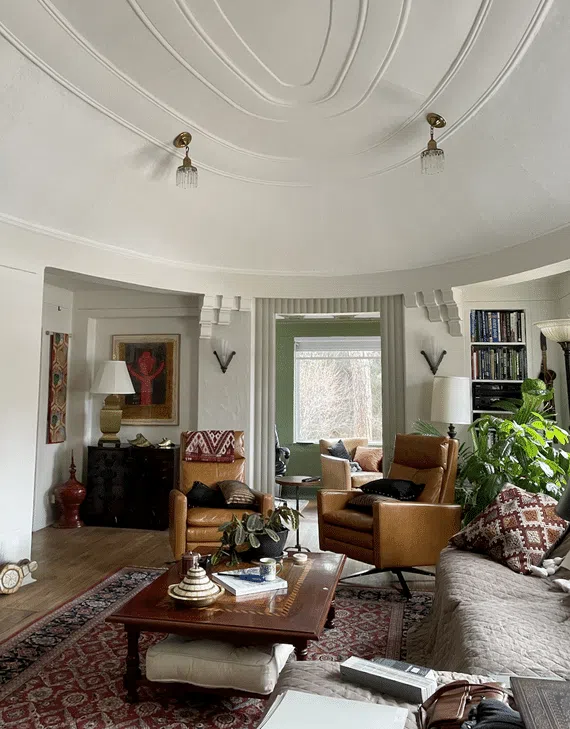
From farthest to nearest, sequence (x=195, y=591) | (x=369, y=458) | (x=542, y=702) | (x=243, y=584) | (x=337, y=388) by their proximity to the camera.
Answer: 1. (x=337, y=388)
2. (x=369, y=458)
3. (x=243, y=584)
4. (x=195, y=591)
5. (x=542, y=702)

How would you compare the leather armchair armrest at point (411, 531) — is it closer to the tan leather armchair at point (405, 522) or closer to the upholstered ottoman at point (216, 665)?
the tan leather armchair at point (405, 522)

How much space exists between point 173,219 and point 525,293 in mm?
3441

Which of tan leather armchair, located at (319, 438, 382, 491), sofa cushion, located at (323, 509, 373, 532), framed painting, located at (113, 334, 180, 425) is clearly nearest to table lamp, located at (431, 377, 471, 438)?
sofa cushion, located at (323, 509, 373, 532)

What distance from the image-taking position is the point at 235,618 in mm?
2199

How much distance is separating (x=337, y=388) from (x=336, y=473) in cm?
199

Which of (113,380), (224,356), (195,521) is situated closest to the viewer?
(195,521)

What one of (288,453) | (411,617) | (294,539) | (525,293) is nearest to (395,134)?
(525,293)

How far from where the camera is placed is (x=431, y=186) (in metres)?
4.10

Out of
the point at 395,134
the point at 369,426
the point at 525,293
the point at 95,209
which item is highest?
the point at 395,134

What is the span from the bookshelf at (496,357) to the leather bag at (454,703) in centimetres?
419

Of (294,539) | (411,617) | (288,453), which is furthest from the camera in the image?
(288,453)

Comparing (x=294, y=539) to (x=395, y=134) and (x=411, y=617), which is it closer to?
(x=411, y=617)

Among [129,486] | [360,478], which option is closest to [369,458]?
[360,478]

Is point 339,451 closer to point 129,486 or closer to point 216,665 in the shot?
point 129,486
